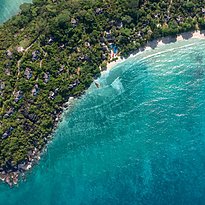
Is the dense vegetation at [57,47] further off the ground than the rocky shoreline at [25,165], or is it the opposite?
the dense vegetation at [57,47]

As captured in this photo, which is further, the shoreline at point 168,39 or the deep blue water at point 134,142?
the shoreline at point 168,39

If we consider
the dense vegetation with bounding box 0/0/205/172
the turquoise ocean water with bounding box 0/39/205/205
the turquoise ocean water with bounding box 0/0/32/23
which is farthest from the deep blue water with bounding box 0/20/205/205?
the turquoise ocean water with bounding box 0/0/32/23

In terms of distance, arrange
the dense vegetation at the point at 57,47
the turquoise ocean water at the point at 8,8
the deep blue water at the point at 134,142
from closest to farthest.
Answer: the dense vegetation at the point at 57,47 < the deep blue water at the point at 134,142 < the turquoise ocean water at the point at 8,8

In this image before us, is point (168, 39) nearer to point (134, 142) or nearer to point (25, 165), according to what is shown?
point (134, 142)

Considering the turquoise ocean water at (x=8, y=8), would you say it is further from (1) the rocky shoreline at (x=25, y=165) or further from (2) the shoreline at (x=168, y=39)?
(2) the shoreline at (x=168, y=39)

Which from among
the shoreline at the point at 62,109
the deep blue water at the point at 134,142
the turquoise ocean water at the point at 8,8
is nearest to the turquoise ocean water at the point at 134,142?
the deep blue water at the point at 134,142

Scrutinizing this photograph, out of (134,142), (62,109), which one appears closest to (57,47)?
(62,109)

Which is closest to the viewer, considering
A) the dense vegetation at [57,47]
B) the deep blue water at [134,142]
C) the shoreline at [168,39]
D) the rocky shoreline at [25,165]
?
the dense vegetation at [57,47]
